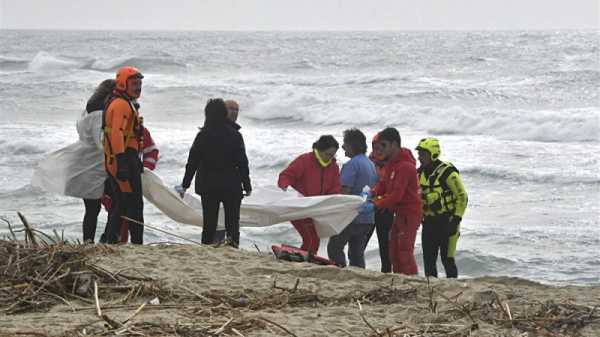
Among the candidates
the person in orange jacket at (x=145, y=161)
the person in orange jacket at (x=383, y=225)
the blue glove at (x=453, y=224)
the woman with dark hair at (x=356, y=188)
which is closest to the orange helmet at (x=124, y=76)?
the person in orange jacket at (x=145, y=161)

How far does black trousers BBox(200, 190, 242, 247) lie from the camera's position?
344 inches

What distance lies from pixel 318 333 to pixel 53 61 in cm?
5230

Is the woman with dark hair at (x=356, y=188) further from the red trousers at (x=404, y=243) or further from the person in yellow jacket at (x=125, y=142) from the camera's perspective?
the person in yellow jacket at (x=125, y=142)

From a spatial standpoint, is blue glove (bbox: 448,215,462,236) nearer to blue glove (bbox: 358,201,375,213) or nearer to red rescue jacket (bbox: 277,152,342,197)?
blue glove (bbox: 358,201,375,213)

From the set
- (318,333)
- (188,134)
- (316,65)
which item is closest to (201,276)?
(318,333)

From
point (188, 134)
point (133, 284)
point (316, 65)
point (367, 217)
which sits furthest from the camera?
point (316, 65)

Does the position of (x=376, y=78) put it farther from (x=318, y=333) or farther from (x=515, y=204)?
(x=318, y=333)

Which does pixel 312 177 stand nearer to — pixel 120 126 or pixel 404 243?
pixel 404 243

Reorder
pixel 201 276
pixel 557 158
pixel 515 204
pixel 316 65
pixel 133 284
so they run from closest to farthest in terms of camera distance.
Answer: pixel 133 284, pixel 201 276, pixel 515 204, pixel 557 158, pixel 316 65

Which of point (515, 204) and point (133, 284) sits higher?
point (133, 284)

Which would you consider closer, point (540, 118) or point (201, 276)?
point (201, 276)

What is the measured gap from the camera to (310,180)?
30.1 feet

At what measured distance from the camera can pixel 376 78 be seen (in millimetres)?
43094

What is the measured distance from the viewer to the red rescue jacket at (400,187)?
8438 millimetres
